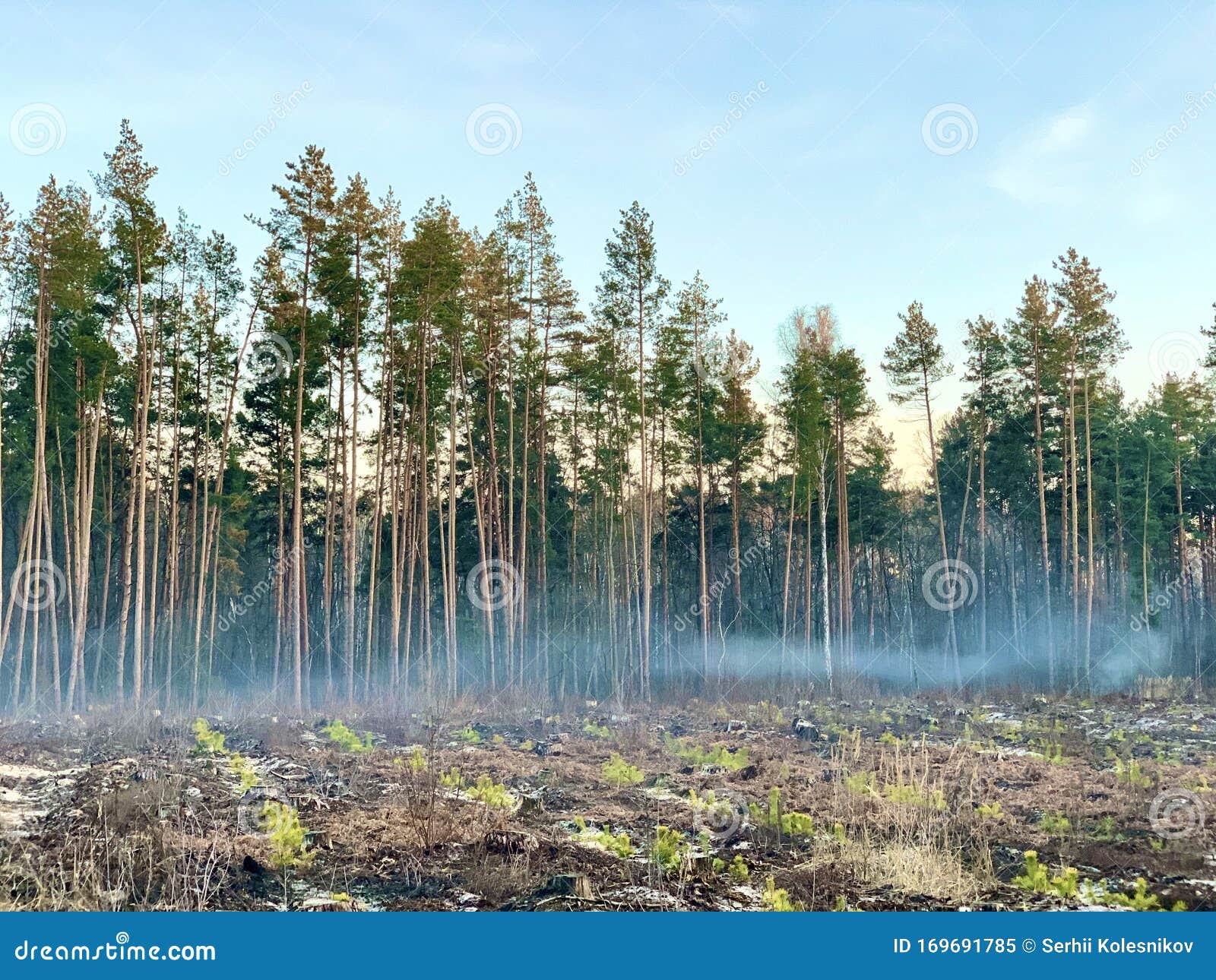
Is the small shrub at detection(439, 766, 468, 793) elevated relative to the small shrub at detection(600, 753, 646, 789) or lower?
elevated

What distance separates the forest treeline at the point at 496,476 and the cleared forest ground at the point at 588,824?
32.1ft

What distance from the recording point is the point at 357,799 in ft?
30.9

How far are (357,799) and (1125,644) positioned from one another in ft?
105

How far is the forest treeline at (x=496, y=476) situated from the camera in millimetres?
22828

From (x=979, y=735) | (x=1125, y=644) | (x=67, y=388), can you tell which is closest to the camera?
(x=979, y=735)

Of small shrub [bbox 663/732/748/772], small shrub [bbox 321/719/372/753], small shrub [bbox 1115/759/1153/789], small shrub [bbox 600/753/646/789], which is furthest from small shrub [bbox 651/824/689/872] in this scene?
small shrub [bbox 321/719/372/753]

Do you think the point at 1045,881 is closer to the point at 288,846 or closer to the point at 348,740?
the point at 288,846

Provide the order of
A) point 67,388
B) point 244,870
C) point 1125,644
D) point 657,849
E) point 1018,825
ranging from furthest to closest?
point 1125,644 < point 67,388 < point 1018,825 < point 657,849 < point 244,870

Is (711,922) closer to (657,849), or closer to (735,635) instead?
(657,849)

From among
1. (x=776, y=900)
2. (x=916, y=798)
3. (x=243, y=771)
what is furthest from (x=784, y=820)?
(x=243, y=771)

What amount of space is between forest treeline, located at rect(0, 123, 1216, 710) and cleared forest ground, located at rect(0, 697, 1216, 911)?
32.1ft

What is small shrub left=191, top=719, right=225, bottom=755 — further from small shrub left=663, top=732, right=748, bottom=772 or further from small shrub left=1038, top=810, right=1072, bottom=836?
small shrub left=1038, top=810, right=1072, bottom=836

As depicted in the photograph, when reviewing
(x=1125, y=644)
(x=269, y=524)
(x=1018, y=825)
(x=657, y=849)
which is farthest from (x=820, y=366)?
(x=657, y=849)

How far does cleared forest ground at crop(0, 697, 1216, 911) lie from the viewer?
21.2 ft
